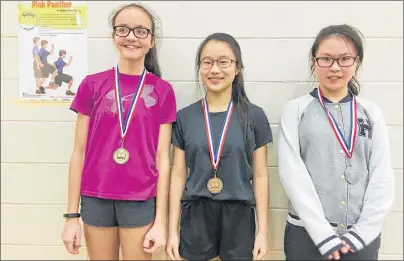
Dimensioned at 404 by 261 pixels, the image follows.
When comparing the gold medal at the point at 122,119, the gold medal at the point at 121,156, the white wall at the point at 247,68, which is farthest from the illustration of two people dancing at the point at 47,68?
the gold medal at the point at 121,156

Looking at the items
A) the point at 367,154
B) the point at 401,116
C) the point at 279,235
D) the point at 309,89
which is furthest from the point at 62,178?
the point at 401,116

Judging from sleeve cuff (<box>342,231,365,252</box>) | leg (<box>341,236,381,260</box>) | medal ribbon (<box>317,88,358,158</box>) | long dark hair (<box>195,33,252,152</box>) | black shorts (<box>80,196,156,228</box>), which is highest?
long dark hair (<box>195,33,252,152</box>)

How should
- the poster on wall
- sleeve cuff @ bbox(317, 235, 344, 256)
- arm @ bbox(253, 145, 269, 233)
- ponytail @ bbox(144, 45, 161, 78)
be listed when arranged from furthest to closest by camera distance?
the poster on wall < ponytail @ bbox(144, 45, 161, 78) < arm @ bbox(253, 145, 269, 233) < sleeve cuff @ bbox(317, 235, 344, 256)

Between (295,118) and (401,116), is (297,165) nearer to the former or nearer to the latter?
(295,118)

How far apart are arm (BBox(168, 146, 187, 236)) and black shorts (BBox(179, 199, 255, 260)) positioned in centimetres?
7

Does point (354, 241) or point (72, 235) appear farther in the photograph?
point (72, 235)

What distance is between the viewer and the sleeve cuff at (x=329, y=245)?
53.4 inches

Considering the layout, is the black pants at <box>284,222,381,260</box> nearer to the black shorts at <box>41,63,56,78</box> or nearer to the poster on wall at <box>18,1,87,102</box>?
the poster on wall at <box>18,1,87,102</box>

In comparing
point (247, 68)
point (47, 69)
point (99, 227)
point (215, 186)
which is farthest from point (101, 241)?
point (247, 68)

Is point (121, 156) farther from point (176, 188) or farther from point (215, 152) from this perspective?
point (215, 152)

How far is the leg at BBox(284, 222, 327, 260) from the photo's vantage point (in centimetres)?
146

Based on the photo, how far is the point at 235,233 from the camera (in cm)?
150

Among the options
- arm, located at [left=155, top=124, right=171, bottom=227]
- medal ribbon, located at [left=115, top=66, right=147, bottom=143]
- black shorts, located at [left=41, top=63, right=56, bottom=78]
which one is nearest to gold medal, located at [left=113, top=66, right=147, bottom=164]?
medal ribbon, located at [left=115, top=66, right=147, bottom=143]

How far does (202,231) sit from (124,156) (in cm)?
44
